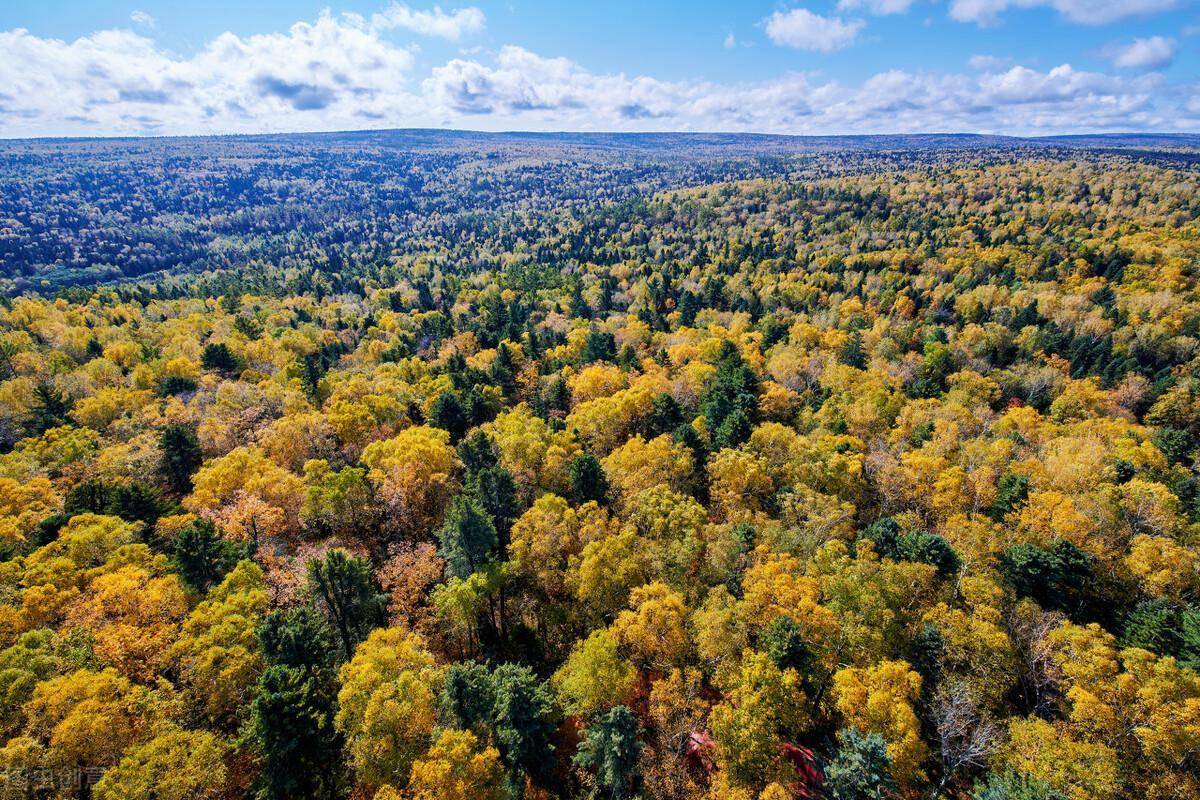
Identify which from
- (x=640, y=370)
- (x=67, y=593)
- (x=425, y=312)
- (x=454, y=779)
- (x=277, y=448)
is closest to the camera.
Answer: (x=454, y=779)

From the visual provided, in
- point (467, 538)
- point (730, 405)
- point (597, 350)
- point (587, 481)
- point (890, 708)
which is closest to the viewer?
point (890, 708)

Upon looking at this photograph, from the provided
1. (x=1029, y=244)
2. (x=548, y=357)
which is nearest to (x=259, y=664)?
(x=548, y=357)

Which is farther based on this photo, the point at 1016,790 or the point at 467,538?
the point at 467,538

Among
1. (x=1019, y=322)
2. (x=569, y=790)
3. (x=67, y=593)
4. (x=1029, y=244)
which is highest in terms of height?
(x=1029, y=244)

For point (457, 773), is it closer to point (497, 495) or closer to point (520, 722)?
point (520, 722)

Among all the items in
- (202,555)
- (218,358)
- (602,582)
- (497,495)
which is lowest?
(602,582)

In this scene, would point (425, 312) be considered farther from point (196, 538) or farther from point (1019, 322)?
point (1019, 322)

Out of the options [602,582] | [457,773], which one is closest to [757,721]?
[602,582]

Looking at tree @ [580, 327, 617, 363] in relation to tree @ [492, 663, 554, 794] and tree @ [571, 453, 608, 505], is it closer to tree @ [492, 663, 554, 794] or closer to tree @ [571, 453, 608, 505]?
tree @ [571, 453, 608, 505]
